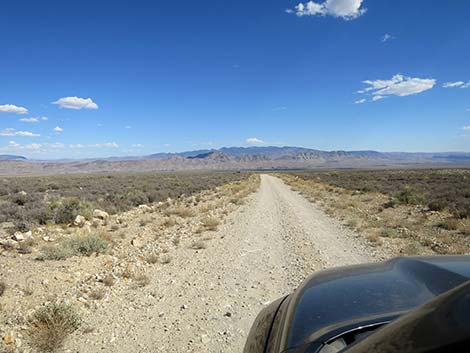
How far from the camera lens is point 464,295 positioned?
111 cm

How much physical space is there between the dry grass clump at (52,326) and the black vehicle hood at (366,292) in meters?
3.58

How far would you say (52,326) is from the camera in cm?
457

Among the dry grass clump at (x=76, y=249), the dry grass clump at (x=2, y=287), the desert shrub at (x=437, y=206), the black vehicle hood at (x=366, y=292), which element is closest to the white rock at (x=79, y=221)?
the dry grass clump at (x=76, y=249)

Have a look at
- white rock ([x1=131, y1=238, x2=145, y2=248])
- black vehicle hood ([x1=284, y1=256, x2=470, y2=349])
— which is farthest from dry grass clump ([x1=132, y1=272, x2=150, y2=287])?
black vehicle hood ([x1=284, y1=256, x2=470, y2=349])

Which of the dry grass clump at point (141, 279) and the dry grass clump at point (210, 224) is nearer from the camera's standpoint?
the dry grass clump at point (141, 279)

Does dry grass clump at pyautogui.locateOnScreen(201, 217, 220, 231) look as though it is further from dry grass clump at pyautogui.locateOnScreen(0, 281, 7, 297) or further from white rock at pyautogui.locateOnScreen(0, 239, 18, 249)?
dry grass clump at pyautogui.locateOnScreen(0, 281, 7, 297)

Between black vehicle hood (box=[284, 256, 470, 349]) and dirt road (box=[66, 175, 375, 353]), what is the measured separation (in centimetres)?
232

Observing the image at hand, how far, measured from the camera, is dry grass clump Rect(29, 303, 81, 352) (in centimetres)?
436

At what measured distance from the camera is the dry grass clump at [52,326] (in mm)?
4363

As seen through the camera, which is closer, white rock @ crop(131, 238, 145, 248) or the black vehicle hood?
the black vehicle hood

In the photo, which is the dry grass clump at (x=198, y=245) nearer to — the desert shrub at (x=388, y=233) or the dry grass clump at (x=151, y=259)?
the dry grass clump at (x=151, y=259)

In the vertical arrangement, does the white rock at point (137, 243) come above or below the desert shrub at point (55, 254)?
below

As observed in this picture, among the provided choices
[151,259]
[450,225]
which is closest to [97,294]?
[151,259]

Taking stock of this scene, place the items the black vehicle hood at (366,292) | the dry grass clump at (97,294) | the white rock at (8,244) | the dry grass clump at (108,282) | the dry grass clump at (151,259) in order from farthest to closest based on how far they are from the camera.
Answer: the white rock at (8,244), the dry grass clump at (151,259), the dry grass clump at (108,282), the dry grass clump at (97,294), the black vehicle hood at (366,292)
